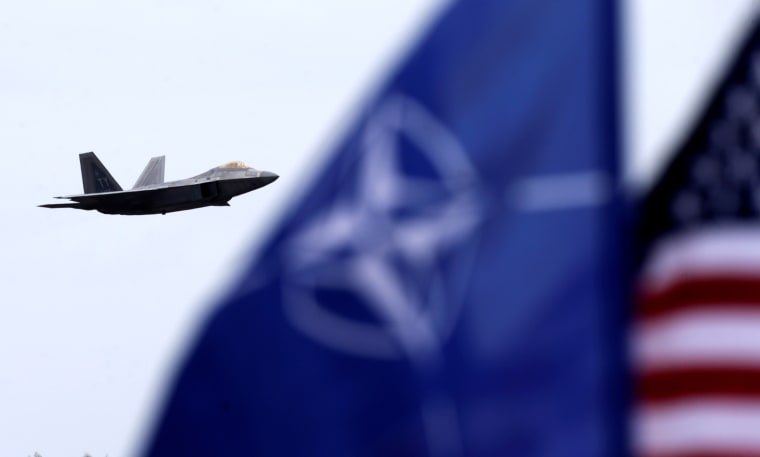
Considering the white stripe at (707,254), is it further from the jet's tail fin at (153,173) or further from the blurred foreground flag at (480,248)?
the jet's tail fin at (153,173)

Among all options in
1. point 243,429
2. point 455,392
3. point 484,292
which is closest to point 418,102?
point 484,292

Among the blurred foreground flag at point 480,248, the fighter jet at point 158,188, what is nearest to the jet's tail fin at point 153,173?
the fighter jet at point 158,188

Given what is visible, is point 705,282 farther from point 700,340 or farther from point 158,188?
point 158,188

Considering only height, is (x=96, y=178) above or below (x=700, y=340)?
above

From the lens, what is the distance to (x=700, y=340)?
Result: 14.9ft

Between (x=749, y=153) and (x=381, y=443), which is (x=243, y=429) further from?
(x=749, y=153)

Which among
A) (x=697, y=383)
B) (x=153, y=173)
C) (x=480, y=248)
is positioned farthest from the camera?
(x=153, y=173)

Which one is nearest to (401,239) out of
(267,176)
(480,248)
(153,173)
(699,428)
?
(480,248)

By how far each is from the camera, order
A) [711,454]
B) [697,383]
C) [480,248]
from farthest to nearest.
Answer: [480,248]
[697,383]
[711,454]

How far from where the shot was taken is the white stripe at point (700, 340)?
14.9 ft

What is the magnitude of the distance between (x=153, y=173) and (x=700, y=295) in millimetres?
75423

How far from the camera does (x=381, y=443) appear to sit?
5.10m

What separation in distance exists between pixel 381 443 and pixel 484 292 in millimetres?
658

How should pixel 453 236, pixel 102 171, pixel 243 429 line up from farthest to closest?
pixel 102 171 → pixel 243 429 → pixel 453 236
